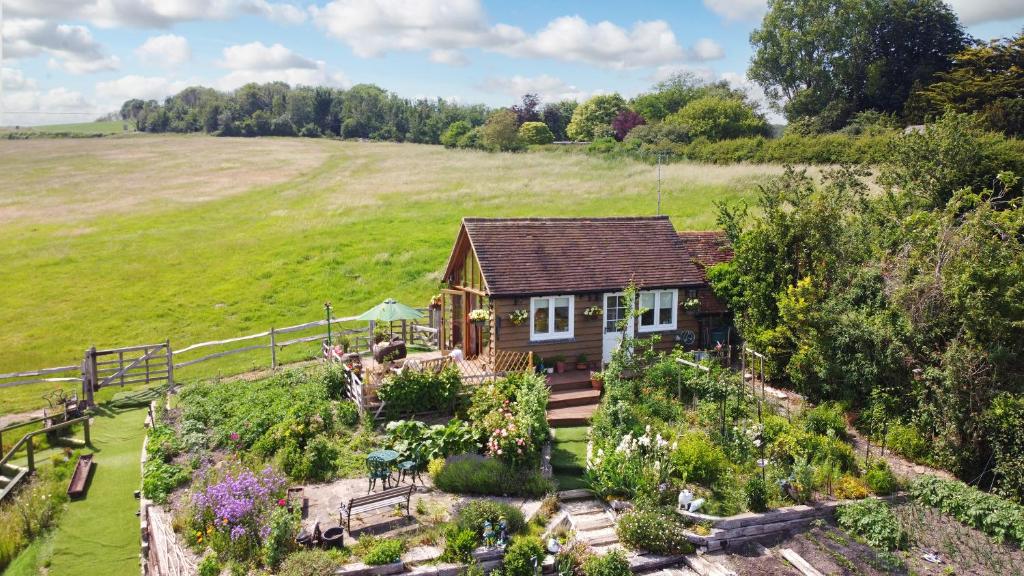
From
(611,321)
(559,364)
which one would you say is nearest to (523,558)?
(559,364)

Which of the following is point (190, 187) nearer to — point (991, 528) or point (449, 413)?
point (449, 413)

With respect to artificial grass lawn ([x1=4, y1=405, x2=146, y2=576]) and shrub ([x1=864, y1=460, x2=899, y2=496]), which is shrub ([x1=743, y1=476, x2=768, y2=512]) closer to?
shrub ([x1=864, y1=460, x2=899, y2=496])

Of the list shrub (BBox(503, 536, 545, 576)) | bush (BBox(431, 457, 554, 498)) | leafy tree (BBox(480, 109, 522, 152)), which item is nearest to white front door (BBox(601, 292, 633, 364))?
bush (BBox(431, 457, 554, 498))

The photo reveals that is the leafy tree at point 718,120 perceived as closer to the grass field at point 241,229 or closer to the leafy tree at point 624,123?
the leafy tree at point 624,123

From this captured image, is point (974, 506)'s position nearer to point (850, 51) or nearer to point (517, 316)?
point (517, 316)

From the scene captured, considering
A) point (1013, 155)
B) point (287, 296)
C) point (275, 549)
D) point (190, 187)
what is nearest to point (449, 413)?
point (275, 549)

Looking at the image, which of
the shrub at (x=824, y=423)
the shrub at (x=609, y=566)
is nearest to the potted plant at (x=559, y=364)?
the shrub at (x=824, y=423)
